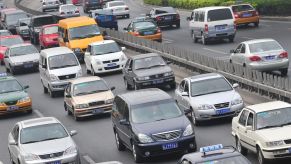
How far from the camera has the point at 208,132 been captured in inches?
1026

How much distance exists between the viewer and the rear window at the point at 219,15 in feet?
166

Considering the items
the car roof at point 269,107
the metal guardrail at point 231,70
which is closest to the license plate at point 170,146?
the car roof at point 269,107

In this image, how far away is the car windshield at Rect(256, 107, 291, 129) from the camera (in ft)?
69.6

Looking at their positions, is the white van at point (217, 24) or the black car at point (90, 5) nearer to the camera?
the white van at point (217, 24)

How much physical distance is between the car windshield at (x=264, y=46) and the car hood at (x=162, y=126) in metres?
13.0

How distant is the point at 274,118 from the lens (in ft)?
70.1

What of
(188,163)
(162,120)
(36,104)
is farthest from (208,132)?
(36,104)

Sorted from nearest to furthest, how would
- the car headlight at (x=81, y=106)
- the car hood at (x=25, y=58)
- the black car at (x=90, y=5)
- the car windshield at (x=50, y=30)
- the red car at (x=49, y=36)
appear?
the car headlight at (x=81, y=106), the car hood at (x=25, y=58), the red car at (x=49, y=36), the car windshield at (x=50, y=30), the black car at (x=90, y=5)

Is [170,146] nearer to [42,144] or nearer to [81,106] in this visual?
[42,144]

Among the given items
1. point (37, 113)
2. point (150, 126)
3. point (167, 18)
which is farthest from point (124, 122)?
point (167, 18)

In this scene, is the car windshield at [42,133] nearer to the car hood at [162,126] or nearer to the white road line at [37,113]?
the car hood at [162,126]

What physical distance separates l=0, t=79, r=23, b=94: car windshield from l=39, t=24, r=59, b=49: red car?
20229 millimetres

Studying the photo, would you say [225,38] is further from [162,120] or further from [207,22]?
[162,120]

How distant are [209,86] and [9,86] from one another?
1006 centimetres
